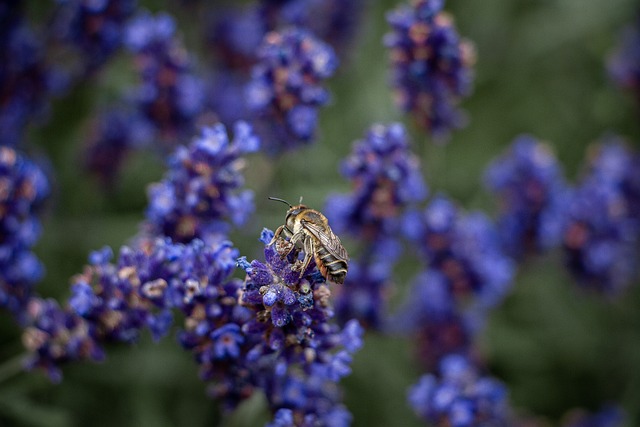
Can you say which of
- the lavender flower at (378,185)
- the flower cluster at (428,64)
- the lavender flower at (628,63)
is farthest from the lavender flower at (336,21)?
the lavender flower at (628,63)

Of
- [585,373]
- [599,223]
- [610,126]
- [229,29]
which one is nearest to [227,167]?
[229,29]

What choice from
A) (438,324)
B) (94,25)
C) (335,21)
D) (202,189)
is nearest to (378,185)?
(202,189)

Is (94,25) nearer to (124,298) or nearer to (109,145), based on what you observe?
(109,145)

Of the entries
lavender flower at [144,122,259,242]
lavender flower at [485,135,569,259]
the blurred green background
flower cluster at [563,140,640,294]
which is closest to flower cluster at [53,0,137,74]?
the blurred green background

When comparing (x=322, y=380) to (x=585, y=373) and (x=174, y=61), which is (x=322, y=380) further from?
(x=585, y=373)

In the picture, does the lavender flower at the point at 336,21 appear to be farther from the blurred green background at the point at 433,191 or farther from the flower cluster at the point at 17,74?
the flower cluster at the point at 17,74
